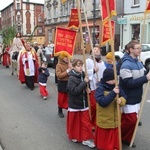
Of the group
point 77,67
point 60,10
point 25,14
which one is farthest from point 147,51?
point 25,14

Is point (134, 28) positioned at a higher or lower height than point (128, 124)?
higher

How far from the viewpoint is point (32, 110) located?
24.2 ft

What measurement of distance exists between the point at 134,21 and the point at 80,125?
2158 centimetres

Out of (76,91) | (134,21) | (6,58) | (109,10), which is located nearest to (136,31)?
(134,21)

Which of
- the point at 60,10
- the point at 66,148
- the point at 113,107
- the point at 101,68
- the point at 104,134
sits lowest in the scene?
the point at 66,148

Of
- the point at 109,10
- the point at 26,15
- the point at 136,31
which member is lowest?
the point at 109,10

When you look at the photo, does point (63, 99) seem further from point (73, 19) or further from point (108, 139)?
point (108, 139)

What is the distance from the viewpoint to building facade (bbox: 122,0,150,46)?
2427 cm

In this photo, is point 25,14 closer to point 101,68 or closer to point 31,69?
point 31,69

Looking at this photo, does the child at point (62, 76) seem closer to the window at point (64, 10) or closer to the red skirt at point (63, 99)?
the red skirt at point (63, 99)

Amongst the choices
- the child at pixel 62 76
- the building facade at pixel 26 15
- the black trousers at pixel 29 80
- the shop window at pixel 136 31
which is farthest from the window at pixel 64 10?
the building facade at pixel 26 15

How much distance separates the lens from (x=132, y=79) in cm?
430

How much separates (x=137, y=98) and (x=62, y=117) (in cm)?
252

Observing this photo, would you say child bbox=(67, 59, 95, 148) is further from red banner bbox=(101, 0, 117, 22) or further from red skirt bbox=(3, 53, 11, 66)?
red skirt bbox=(3, 53, 11, 66)
